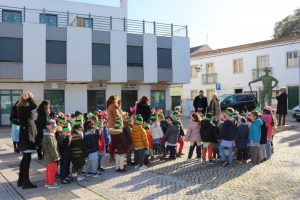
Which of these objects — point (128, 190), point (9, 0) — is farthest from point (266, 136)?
point (9, 0)

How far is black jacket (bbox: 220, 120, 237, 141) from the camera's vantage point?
9445 mm

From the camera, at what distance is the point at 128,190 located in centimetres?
727

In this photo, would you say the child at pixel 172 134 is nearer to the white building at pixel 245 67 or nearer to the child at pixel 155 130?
the child at pixel 155 130

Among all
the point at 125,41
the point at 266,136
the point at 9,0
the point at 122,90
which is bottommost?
the point at 266,136

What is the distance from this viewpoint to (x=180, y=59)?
98.6ft

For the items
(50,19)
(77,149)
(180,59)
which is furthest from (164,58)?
(77,149)

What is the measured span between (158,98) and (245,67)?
11.6m


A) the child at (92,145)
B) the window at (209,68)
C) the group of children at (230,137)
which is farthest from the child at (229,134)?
the window at (209,68)

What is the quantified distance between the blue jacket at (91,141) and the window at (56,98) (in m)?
18.6

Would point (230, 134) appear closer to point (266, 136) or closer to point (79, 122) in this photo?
point (266, 136)

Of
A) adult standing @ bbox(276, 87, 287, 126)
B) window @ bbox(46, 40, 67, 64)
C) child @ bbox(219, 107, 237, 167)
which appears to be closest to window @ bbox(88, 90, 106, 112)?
window @ bbox(46, 40, 67, 64)

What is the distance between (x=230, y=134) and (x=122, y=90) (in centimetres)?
2008

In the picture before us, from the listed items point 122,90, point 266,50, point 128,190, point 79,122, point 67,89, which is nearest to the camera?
point 128,190

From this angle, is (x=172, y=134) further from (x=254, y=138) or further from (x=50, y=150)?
(x=50, y=150)
